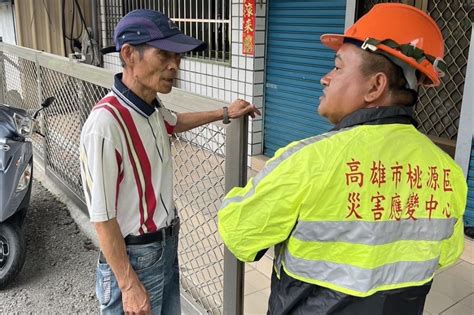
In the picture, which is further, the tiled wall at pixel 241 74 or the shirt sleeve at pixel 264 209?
the tiled wall at pixel 241 74

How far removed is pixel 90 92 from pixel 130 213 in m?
2.40

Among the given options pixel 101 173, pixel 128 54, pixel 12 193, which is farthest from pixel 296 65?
pixel 101 173

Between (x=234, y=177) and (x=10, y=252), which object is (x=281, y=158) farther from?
(x=10, y=252)

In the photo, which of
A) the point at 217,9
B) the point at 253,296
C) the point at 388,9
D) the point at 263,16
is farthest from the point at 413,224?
the point at 217,9

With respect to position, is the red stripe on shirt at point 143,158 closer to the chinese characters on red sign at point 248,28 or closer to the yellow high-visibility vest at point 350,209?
the yellow high-visibility vest at point 350,209

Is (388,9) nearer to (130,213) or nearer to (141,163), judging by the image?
(141,163)

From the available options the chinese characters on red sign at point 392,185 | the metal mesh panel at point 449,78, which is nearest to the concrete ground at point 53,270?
the chinese characters on red sign at point 392,185

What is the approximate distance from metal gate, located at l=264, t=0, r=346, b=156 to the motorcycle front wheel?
2901 mm

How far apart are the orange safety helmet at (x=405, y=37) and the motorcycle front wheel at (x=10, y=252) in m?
2.78

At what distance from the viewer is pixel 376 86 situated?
1213 millimetres

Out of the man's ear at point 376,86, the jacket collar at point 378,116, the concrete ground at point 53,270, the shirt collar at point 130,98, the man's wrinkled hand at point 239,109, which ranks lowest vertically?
the concrete ground at point 53,270

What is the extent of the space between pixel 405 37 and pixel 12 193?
112 inches

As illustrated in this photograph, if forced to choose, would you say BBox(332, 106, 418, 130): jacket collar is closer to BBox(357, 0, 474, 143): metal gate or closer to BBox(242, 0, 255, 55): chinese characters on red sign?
BBox(357, 0, 474, 143): metal gate

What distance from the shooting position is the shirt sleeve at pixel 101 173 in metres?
1.49
